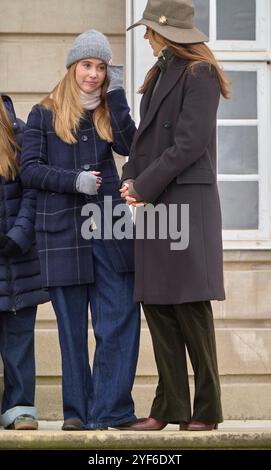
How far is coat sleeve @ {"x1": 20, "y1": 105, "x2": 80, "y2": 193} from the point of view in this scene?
6.50 m

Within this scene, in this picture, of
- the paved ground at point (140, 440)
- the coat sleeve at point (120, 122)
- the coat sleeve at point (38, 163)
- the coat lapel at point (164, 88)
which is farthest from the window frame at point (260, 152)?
the paved ground at point (140, 440)

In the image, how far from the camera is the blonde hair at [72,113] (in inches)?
259

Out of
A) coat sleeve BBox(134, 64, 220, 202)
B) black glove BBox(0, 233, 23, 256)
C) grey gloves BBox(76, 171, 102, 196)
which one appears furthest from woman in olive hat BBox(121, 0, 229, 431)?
black glove BBox(0, 233, 23, 256)

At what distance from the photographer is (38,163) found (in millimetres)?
6602

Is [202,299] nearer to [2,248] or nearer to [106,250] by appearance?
[106,250]

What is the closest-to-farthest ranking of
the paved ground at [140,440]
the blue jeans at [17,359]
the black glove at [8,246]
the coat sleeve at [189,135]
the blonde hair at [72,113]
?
1. the paved ground at [140,440]
2. the coat sleeve at [189,135]
3. the blonde hair at [72,113]
4. the black glove at [8,246]
5. the blue jeans at [17,359]

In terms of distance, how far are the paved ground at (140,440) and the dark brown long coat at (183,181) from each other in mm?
560

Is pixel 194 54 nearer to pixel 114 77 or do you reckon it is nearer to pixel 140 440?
pixel 114 77

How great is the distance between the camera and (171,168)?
20.1ft

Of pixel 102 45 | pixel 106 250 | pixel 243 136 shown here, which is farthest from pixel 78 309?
pixel 243 136

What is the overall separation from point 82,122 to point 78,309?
83 centimetres

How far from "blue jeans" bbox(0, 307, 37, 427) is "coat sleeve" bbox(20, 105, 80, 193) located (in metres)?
0.78

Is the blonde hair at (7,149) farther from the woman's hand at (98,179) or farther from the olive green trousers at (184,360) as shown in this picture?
the olive green trousers at (184,360)

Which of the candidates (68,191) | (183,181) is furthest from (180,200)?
(68,191)
